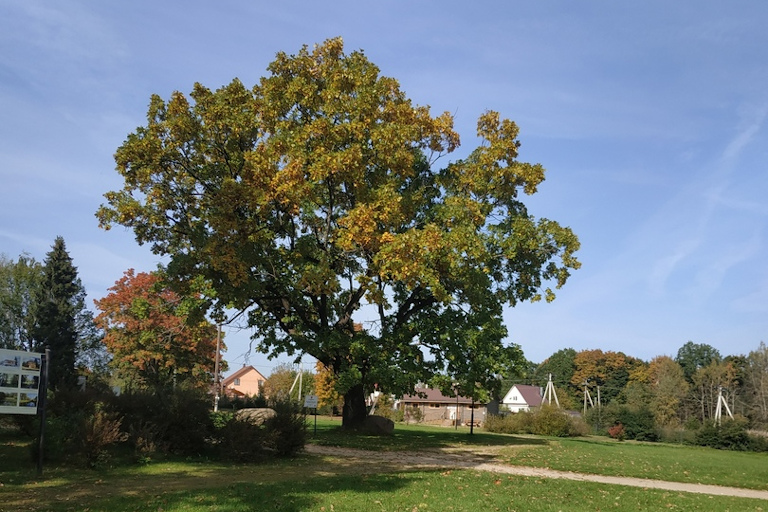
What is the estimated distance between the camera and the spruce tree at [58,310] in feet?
139

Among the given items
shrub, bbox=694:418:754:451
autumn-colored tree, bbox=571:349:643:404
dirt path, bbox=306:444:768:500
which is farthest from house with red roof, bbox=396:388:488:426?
dirt path, bbox=306:444:768:500

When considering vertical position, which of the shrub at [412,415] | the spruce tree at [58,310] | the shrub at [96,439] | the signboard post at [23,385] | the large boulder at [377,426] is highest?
the spruce tree at [58,310]

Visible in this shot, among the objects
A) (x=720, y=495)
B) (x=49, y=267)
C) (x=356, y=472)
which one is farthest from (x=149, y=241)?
(x=49, y=267)

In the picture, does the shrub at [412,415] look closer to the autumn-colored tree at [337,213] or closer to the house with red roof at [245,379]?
the house with red roof at [245,379]

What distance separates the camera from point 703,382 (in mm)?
91250

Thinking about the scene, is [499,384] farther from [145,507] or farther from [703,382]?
[703,382]

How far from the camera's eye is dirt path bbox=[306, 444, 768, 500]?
46.2 ft

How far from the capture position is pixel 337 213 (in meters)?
22.2

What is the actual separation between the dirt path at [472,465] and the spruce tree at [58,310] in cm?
3038

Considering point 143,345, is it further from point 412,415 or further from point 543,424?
point 412,415

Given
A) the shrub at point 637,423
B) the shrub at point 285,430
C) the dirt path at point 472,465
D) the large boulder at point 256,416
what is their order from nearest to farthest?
1. the dirt path at point 472,465
2. the shrub at point 285,430
3. the large boulder at point 256,416
4. the shrub at point 637,423

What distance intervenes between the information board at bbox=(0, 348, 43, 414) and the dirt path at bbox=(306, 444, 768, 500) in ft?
23.7

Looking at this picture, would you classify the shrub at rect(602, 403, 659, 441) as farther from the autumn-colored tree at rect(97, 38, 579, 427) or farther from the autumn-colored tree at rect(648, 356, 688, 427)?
the autumn-colored tree at rect(97, 38, 579, 427)

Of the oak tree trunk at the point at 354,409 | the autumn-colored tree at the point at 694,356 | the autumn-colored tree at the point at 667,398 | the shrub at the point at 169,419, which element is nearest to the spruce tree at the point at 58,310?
the oak tree trunk at the point at 354,409
